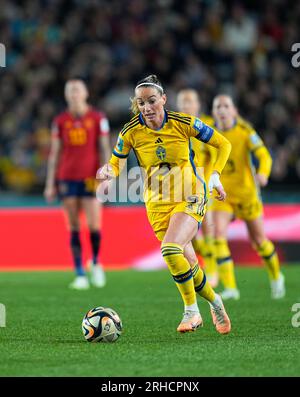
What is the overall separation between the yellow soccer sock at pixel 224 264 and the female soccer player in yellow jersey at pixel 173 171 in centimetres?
281

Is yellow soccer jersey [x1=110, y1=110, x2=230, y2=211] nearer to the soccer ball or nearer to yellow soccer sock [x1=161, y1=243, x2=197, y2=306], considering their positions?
yellow soccer sock [x1=161, y1=243, x2=197, y2=306]

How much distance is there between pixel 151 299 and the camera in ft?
34.3

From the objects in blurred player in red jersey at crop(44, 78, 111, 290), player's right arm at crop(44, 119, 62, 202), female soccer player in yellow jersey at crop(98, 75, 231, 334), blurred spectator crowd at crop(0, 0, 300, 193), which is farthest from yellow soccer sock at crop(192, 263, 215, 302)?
blurred spectator crowd at crop(0, 0, 300, 193)

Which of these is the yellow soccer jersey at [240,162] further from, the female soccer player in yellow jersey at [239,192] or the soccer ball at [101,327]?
the soccer ball at [101,327]

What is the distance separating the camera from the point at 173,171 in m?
7.66

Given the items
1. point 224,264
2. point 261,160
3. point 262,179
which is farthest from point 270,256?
point 261,160

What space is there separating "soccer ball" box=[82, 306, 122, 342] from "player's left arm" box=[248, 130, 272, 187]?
3577mm

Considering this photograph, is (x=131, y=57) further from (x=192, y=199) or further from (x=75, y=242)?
(x=192, y=199)

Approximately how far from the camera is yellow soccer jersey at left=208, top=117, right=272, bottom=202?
1059cm

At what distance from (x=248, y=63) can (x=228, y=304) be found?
29.2 ft

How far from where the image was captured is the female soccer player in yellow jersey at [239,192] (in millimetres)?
10555

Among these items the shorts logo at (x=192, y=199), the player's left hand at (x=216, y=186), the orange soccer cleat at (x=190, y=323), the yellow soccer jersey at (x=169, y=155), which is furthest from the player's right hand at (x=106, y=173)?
the orange soccer cleat at (x=190, y=323)

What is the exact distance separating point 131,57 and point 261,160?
8.46m
